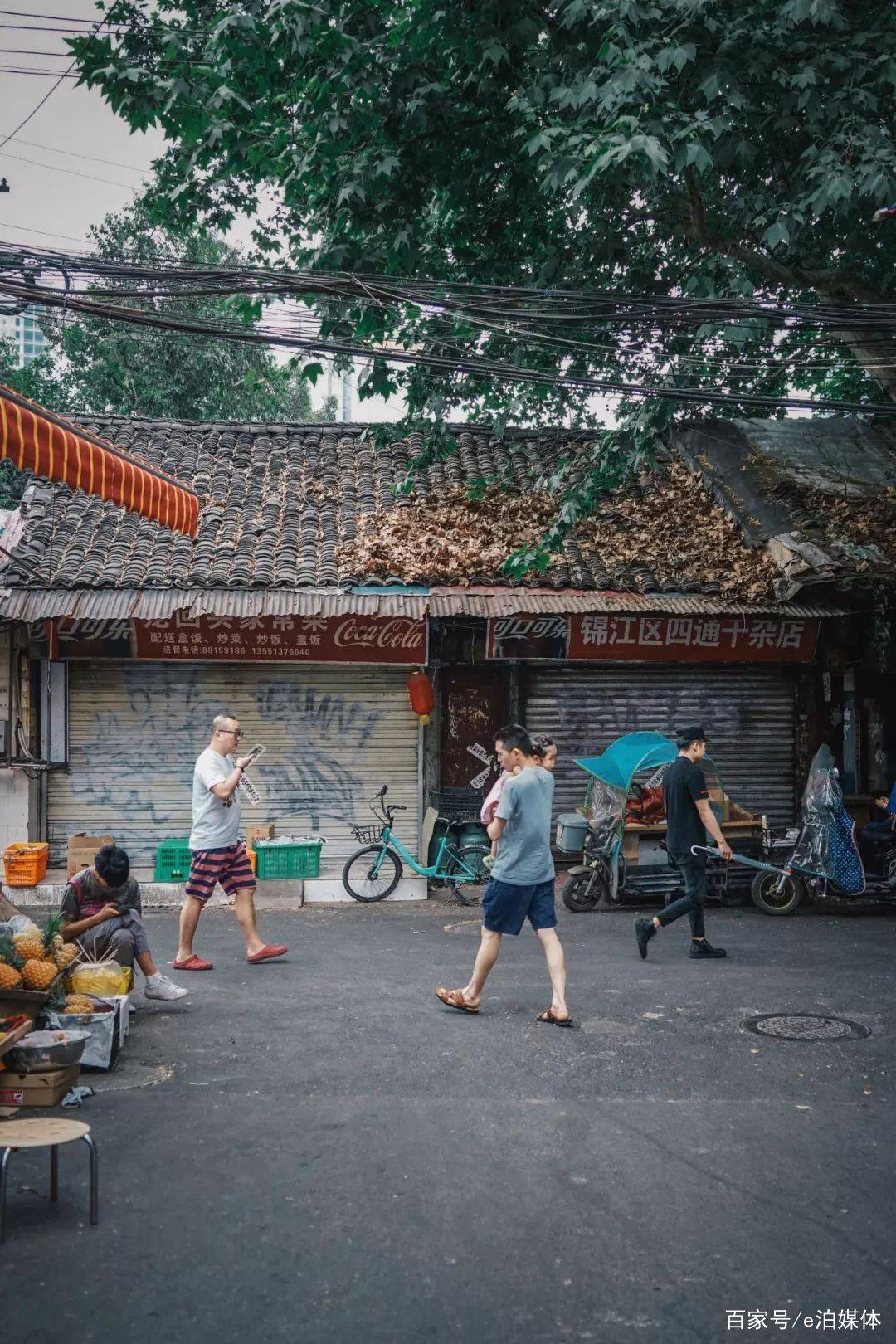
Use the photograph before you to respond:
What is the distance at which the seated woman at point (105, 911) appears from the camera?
6.78 metres

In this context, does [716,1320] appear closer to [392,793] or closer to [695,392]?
[695,392]

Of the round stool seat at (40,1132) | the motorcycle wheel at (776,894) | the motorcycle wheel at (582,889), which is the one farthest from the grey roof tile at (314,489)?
the round stool seat at (40,1132)

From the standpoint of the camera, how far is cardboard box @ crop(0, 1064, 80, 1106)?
5.04m

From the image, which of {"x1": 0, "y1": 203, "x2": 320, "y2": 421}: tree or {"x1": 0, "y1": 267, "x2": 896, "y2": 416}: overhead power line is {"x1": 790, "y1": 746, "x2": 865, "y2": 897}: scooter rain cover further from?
{"x1": 0, "y1": 203, "x2": 320, "y2": 421}: tree

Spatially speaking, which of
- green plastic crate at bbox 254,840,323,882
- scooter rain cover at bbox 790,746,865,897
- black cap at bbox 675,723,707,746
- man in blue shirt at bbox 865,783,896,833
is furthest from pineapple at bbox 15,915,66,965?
man in blue shirt at bbox 865,783,896,833

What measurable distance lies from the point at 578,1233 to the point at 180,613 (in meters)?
9.11

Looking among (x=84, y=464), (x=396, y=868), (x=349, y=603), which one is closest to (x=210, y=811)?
(x=84, y=464)

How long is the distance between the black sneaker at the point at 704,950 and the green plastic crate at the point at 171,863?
6046mm

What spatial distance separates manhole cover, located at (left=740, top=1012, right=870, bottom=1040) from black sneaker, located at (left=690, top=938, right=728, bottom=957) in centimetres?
174

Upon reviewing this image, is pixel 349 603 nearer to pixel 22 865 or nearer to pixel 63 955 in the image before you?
pixel 22 865

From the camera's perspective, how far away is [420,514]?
13.4 m

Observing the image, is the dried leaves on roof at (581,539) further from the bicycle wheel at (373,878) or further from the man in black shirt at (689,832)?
the man in black shirt at (689,832)

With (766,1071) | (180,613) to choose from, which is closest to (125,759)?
(180,613)

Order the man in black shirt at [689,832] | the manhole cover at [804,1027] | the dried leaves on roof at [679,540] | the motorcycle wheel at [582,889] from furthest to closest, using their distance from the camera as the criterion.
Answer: the dried leaves on roof at [679,540] < the motorcycle wheel at [582,889] < the man in black shirt at [689,832] < the manhole cover at [804,1027]
